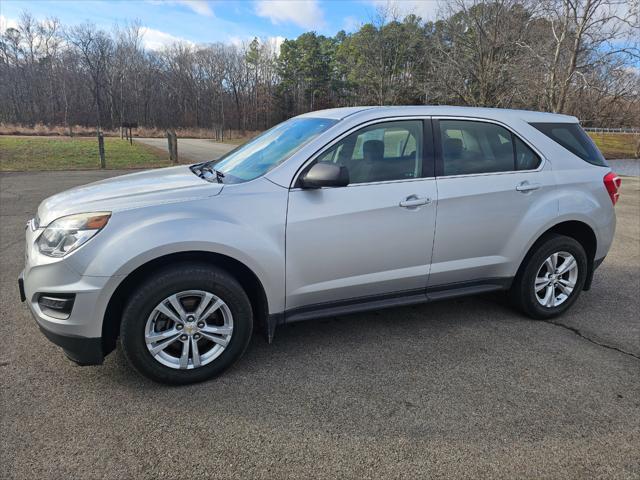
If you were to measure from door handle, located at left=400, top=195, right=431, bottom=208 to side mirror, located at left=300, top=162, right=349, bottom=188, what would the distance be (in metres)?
0.52

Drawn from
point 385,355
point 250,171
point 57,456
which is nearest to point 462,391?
point 385,355

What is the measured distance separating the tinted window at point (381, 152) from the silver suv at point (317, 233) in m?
0.01

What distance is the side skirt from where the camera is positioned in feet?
10.4

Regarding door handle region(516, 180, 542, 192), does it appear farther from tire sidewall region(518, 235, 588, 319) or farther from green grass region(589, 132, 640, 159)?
green grass region(589, 132, 640, 159)

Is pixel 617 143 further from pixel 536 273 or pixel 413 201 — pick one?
pixel 413 201

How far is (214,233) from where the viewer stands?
2834 mm

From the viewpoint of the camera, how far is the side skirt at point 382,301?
3182mm

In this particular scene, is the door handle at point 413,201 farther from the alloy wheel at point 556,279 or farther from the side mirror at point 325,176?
the alloy wheel at point 556,279

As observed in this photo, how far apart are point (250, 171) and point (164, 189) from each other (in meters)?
0.63

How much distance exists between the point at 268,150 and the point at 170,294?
4.66 feet

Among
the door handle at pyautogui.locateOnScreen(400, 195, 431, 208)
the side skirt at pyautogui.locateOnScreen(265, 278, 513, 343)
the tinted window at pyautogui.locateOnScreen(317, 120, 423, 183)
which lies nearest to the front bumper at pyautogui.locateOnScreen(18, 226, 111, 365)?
the side skirt at pyautogui.locateOnScreen(265, 278, 513, 343)

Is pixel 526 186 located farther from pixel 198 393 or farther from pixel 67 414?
pixel 67 414

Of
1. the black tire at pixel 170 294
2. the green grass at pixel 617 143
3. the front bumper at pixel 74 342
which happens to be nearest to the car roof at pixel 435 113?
the black tire at pixel 170 294

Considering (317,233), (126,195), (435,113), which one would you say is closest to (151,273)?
(126,195)
